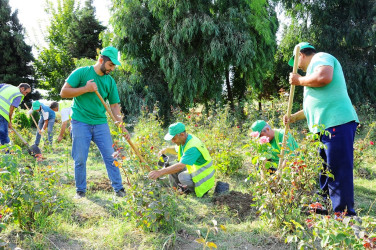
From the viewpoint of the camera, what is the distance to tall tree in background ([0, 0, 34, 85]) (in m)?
18.4

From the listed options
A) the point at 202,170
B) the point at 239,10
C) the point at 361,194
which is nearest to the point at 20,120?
the point at 239,10

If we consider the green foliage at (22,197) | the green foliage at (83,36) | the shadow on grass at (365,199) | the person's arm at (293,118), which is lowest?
the shadow on grass at (365,199)

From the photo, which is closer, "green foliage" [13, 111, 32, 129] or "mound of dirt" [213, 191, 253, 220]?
"mound of dirt" [213, 191, 253, 220]

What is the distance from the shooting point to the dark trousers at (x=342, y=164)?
270cm

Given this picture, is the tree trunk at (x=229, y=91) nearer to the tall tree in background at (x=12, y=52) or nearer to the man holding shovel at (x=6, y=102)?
the man holding shovel at (x=6, y=102)

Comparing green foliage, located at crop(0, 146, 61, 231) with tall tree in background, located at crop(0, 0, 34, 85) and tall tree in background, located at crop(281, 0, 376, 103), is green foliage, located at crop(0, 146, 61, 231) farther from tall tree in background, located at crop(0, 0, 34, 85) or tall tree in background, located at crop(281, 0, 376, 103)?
tall tree in background, located at crop(0, 0, 34, 85)

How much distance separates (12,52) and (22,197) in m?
19.5

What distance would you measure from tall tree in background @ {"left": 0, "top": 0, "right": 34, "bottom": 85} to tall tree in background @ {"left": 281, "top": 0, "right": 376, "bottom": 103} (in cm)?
1602

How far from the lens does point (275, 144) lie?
3535mm

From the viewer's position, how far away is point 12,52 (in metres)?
18.7

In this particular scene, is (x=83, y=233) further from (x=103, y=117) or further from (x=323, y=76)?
(x=323, y=76)

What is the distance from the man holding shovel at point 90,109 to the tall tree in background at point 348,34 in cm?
899

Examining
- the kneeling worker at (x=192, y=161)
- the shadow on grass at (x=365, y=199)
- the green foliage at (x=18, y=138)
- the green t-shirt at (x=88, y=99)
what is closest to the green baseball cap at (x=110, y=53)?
the green t-shirt at (x=88, y=99)

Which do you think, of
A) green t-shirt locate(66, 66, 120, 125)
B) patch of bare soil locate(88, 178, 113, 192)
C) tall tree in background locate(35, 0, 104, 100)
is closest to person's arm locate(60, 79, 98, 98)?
green t-shirt locate(66, 66, 120, 125)
